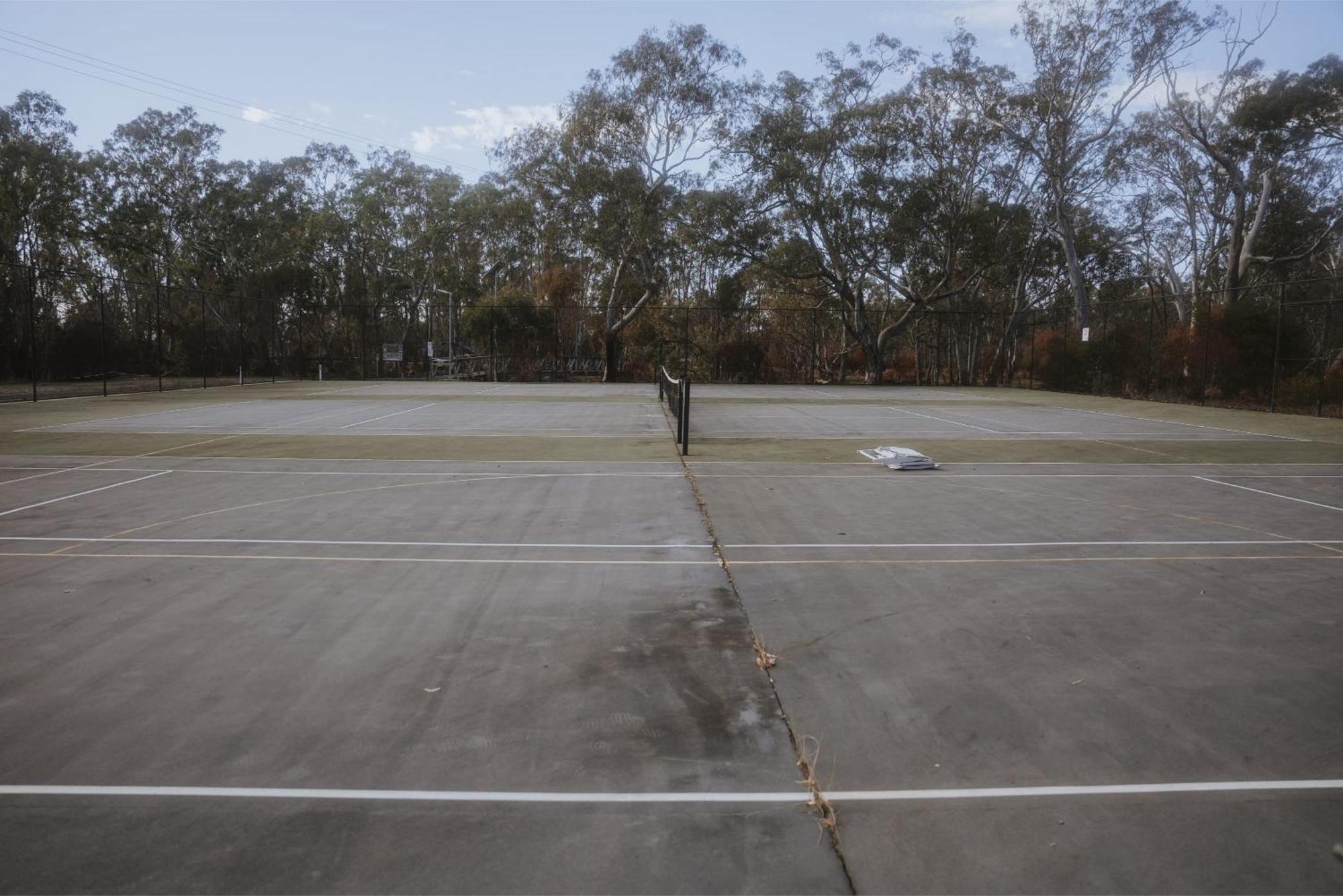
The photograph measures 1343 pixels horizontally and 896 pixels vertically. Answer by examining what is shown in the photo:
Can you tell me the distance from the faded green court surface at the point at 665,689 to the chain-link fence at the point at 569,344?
25.1 meters

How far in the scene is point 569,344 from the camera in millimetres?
45750

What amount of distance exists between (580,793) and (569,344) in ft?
141

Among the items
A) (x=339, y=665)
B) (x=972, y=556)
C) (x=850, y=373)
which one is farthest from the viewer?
(x=850, y=373)

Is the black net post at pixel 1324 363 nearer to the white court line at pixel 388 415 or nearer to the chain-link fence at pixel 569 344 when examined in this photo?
the chain-link fence at pixel 569 344

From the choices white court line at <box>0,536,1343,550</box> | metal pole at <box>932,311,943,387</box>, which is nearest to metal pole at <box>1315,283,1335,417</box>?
metal pole at <box>932,311,943,387</box>

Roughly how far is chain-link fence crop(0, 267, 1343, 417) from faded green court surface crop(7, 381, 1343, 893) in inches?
987

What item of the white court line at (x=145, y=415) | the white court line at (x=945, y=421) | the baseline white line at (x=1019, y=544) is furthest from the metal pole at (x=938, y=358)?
the baseline white line at (x=1019, y=544)

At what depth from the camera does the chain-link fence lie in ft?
109

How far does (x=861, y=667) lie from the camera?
4.81m

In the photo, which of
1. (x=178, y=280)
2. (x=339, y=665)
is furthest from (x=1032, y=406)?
(x=178, y=280)

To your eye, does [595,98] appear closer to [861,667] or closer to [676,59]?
[676,59]

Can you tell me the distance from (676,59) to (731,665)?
42.1 m

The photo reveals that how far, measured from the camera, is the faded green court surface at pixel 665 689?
119 inches

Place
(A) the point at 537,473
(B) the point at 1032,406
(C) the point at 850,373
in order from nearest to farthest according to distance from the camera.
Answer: (A) the point at 537,473 → (B) the point at 1032,406 → (C) the point at 850,373
